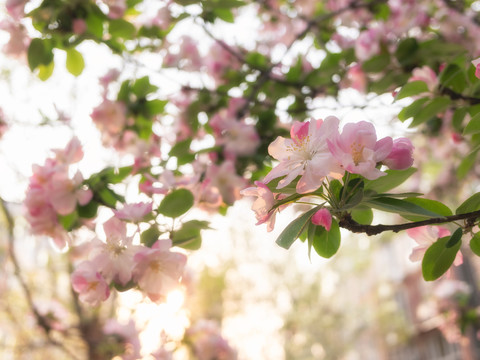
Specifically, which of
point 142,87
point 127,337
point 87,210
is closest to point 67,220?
point 87,210

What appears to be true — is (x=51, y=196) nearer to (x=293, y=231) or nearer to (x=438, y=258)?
(x=293, y=231)

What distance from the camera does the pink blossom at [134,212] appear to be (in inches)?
35.9

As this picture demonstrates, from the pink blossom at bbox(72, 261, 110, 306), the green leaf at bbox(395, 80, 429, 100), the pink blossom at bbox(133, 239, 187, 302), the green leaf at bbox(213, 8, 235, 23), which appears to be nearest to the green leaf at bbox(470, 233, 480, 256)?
the green leaf at bbox(395, 80, 429, 100)

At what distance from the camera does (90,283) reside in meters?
0.92

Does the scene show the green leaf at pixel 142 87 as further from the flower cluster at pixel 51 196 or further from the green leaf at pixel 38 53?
the flower cluster at pixel 51 196

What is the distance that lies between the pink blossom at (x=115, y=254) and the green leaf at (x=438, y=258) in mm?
531

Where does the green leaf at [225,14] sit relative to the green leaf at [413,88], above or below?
above

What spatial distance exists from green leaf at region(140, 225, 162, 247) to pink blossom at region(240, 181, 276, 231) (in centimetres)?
28

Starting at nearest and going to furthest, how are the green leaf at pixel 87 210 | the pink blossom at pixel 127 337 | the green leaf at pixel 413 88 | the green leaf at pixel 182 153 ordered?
the green leaf at pixel 413 88 → the green leaf at pixel 87 210 → the green leaf at pixel 182 153 → the pink blossom at pixel 127 337

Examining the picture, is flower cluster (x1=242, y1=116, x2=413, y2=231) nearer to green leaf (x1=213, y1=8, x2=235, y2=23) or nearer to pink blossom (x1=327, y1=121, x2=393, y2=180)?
pink blossom (x1=327, y1=121, x2=393, y2=180)

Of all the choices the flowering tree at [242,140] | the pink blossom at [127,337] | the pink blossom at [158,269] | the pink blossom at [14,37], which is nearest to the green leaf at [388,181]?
the flowering tree at [242,140]

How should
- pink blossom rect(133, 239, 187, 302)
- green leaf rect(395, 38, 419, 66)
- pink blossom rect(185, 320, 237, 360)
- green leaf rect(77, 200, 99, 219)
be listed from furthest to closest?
pink blossom rect(185, 320, 237, 360) → green leaf rect(395, 38, 419, 66) → green leaf rect(77, 200, 99, 219) → pink blossom rect(133, 239, 187, 302)

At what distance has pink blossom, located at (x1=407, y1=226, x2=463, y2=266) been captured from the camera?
802 millimetres

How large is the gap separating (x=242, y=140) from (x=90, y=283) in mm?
799
